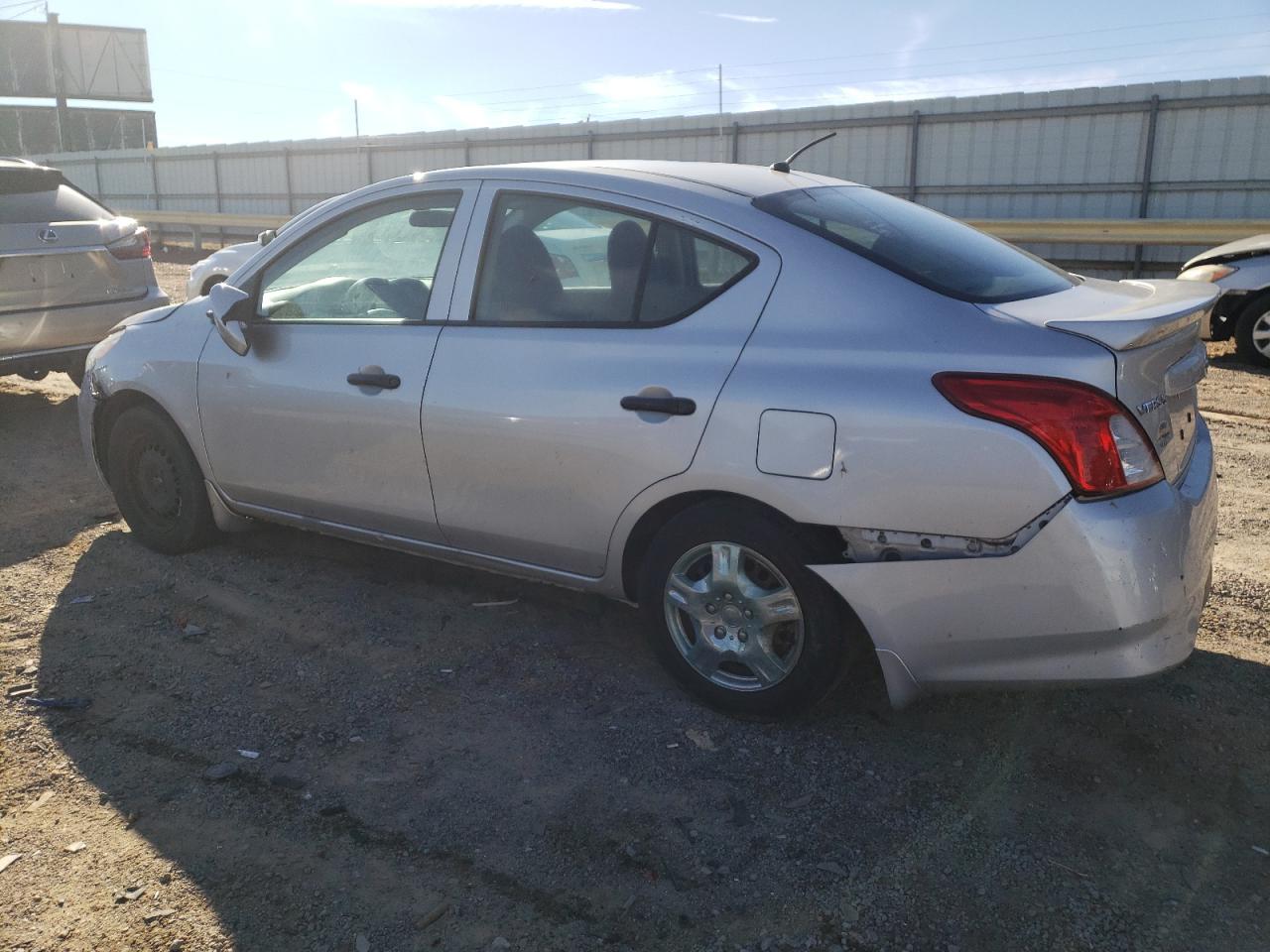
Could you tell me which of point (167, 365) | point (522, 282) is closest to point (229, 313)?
point (167, 365)

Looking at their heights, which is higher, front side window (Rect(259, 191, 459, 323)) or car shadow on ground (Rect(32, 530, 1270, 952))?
front side window (Rect(259, 191, 459, 323))

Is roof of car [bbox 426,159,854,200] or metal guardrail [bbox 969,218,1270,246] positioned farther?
metal guardrail [bbox 969,218,1270,246]

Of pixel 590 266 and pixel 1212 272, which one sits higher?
pixel 590 266

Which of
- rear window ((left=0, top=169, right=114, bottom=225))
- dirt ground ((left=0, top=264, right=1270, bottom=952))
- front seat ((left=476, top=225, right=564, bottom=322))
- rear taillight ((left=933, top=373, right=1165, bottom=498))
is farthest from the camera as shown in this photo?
rear window ((left=0, top=169, right=114, bottom=225))

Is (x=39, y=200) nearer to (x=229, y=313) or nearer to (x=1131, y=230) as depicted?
(x=229, y=313)

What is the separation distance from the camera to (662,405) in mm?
3279

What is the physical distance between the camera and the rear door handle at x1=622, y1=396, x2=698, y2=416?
3.23 meters

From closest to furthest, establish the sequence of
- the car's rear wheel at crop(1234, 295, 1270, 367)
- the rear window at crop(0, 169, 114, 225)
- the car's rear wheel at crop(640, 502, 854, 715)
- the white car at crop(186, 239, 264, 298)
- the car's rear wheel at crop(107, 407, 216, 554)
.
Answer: the car's rear wheel at crop(640, 502, 854, 715) < the car's rear wheel at crop(107, 407, 216, 554) < the rear window at crop(0, 169, 114, 225) < the car's rear wheel at crop(1234, 295, 1270, 367) < the white car at crop(186, 239, 264, 298)

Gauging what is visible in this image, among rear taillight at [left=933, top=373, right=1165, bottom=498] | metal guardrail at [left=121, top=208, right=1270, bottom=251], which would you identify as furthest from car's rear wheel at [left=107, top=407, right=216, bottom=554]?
metal guardrail at [left=121, top=208, right=1270, bottom=251]

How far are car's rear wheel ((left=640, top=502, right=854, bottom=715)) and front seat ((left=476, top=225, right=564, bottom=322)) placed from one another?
2.98ft

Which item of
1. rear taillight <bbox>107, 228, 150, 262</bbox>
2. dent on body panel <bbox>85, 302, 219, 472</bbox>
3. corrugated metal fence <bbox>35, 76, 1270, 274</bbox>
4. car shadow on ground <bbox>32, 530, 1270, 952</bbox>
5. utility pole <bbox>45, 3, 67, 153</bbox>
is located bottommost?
car shadow on ground <bbox>32, 530, 1270, 952</bbox>

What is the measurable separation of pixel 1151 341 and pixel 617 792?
1.90 m

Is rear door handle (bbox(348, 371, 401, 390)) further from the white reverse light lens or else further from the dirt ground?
the white reverse light lens

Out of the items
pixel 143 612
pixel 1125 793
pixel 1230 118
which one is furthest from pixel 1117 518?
pixel 1230 118
